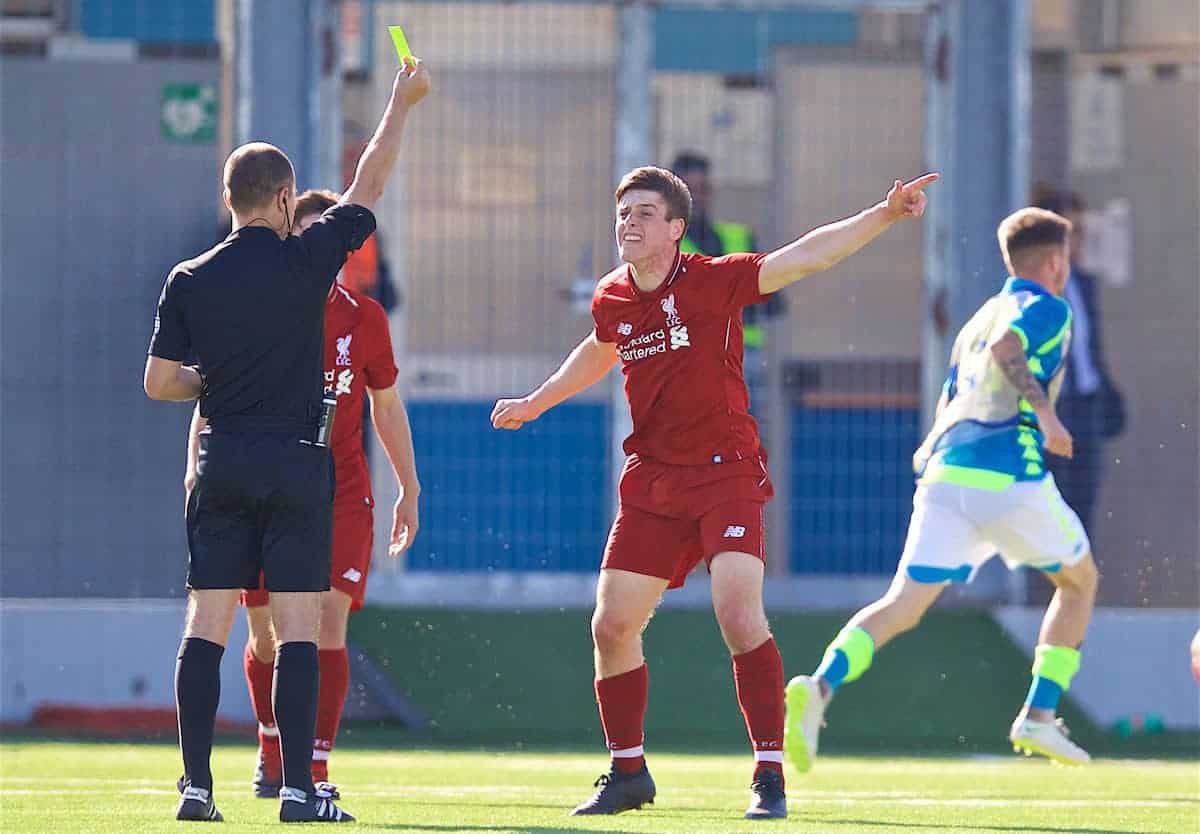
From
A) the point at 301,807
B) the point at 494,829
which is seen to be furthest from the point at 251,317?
the point at 494,829

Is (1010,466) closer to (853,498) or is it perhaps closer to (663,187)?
(663,187)

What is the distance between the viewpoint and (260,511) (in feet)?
20.9

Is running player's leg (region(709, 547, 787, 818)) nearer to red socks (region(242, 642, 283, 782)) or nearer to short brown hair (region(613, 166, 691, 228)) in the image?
short brown hair (region(613, 166, 691, 228))

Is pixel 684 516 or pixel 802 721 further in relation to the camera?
pixel 802 721

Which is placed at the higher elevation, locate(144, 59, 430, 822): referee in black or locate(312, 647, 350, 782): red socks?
locate(144, 59, 430, 822): referee in black

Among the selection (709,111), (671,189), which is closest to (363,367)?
(671,189)

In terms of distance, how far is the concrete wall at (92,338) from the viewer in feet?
41.4

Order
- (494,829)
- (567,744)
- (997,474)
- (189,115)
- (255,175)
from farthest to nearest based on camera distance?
(189,115), (567,744), (997,474), (494,829), (255,175)

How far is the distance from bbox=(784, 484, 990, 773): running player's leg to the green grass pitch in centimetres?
49

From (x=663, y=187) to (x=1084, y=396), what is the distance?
6.61 metres

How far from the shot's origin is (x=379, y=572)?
42.0ft

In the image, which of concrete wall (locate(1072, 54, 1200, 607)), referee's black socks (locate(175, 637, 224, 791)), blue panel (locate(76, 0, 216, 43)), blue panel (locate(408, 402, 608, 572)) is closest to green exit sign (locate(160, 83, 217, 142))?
blue panel (locate(76, 0, 216, 43))

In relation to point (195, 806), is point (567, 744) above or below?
below

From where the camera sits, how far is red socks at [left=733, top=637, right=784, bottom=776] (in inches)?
277
